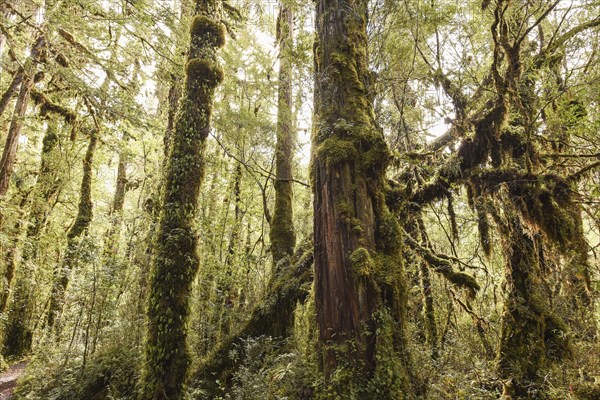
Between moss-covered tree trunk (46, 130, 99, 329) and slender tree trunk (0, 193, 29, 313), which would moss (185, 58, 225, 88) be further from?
slender tree trunk (0, 193, 29, 313)

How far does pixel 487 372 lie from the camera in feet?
18.4

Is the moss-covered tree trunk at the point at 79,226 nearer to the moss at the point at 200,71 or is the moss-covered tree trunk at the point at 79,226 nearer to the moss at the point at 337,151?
the moss at the point at 200,71

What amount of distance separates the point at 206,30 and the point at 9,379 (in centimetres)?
939

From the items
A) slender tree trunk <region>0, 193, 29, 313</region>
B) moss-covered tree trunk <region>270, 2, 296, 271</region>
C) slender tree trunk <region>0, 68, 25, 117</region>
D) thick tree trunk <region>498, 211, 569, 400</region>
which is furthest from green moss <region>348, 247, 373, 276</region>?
slender tree trunk <region>0, 193, 29, 313</region>

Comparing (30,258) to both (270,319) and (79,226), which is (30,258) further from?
(270,319)

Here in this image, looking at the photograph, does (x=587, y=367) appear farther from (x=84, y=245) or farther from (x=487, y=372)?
(x=84, y=245)

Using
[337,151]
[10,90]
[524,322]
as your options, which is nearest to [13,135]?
[10,90]

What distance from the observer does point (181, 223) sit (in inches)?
247

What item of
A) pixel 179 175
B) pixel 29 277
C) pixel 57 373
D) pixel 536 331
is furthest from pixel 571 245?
pixel 29 277

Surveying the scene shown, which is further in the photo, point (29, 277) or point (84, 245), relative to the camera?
point (29, 277)

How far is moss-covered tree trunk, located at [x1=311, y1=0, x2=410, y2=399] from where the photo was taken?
3.94 meters

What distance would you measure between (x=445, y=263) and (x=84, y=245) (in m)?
7.43


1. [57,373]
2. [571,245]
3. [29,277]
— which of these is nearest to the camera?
[571,245]

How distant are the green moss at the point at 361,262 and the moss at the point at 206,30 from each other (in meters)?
5.62
